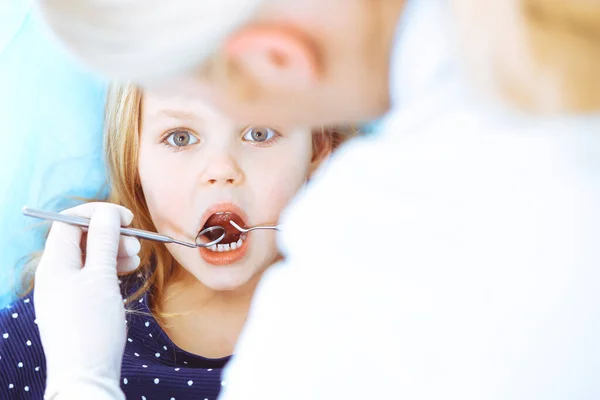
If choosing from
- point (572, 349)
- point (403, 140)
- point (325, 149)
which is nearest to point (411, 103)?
point (403, 140)

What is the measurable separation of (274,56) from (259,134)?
0.28 meters

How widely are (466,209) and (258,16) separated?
0.58 feet

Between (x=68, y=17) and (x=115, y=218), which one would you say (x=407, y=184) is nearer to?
(x=68, y=17)

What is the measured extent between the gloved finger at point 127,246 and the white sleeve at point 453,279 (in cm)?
38

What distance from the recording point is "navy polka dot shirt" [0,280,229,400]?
77 cm

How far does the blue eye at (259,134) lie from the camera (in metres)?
0.76

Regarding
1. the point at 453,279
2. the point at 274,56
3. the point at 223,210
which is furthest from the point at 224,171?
the point at 453,279

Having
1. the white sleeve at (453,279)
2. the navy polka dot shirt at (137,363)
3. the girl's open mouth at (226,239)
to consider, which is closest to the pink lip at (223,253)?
the girl's open mouth at (226,239)

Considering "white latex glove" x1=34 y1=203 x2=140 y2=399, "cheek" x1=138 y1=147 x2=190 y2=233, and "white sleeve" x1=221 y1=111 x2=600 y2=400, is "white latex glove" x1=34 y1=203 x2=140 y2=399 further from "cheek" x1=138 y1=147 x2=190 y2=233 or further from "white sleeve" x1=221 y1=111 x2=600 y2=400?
"white sleeve" x1=221 y1=111 x2=600 y2=400

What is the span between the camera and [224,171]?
2.48 feet

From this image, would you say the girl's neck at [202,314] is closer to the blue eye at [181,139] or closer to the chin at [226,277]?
the chin at [226,277]

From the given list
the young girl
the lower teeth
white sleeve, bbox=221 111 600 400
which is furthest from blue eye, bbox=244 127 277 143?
white sleeve, bbox=221 111 600 400

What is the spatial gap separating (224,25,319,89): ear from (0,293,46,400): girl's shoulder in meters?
0.48

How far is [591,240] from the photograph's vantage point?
1.21ft
